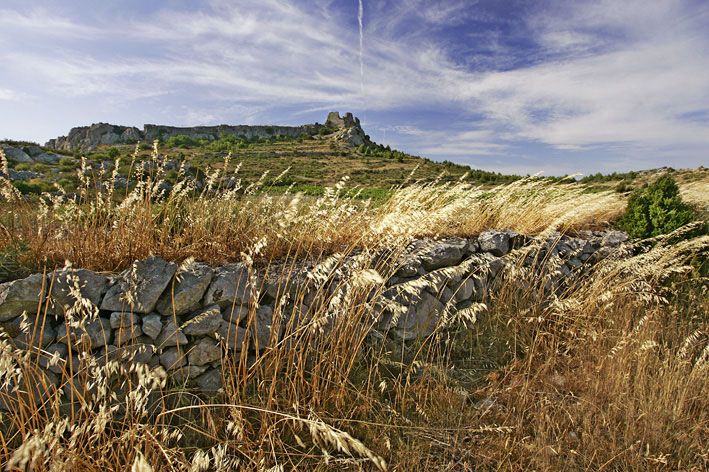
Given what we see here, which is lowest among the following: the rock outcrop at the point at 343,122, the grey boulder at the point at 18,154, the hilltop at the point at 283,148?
the grey boulder at the point at 18,154

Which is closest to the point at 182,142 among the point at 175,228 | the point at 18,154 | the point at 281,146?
the point at 281,146

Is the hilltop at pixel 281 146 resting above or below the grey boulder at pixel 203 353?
above

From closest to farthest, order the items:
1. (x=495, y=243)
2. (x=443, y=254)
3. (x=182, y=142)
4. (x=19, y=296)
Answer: (x=19, y=296) → (x=443, y=254) → (x=495, y=243) → (x=182, y=142)

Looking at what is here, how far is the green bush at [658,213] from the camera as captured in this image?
555 cm

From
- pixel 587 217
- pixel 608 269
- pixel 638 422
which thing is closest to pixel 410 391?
pixel 638 422

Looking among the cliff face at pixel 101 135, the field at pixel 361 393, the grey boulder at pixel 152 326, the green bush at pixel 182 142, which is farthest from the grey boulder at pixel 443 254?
the cliff face at pixel 101 135

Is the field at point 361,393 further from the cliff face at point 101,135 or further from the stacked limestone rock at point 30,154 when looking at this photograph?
the cliff face at point 101,135

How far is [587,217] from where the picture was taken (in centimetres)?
639

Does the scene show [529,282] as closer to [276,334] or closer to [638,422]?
[638,422]

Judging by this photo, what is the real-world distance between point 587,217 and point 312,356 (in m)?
6.28

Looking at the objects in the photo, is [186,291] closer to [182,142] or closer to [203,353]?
A: [203,353]

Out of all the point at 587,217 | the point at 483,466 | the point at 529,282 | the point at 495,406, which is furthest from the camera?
the point at 587,217

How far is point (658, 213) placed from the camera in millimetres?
5652

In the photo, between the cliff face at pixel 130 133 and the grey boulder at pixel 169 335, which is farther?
the cliff face at pixel 130 133
